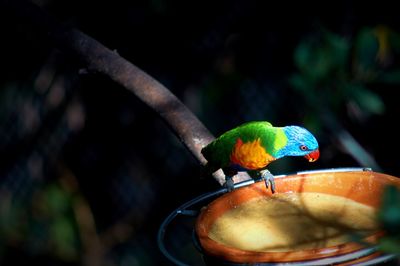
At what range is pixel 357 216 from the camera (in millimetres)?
→ 994

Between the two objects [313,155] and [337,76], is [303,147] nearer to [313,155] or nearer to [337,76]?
[313,155]

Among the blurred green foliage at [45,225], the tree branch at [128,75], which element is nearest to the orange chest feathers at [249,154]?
the tree branch at [128,75]

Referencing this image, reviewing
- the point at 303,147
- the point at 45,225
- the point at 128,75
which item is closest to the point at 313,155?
the point at 303,147

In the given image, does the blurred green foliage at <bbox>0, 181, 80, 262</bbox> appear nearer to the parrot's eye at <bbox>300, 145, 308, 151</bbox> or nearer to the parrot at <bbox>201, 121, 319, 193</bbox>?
the parrot at <bbox>201, 121, 319, 193</bbox>

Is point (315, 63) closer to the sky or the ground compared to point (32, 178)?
closer to the sky

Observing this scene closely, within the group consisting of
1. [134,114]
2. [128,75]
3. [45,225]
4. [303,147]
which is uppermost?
[128,75]

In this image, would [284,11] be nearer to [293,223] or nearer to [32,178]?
[293,223]

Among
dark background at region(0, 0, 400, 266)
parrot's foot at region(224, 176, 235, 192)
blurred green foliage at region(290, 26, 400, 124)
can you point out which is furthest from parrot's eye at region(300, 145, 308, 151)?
dark background at region(0, 0, 400, 266)

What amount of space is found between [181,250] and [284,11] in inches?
49.8

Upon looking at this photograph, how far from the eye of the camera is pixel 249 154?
1282 mm

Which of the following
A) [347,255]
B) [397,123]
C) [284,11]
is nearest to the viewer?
[347,255]

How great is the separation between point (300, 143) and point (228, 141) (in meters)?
0.17

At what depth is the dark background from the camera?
7.23ft

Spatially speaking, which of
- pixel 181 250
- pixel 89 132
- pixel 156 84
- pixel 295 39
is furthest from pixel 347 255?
pixel 89 132
